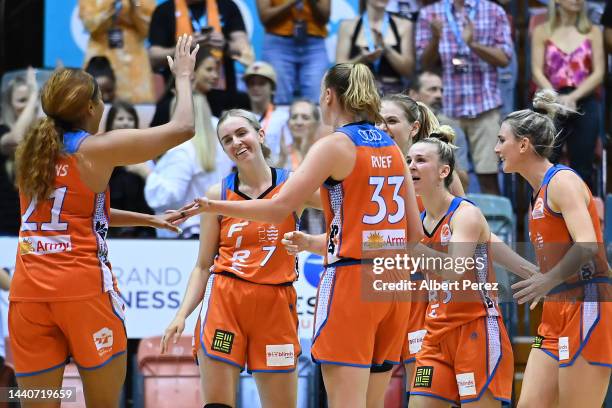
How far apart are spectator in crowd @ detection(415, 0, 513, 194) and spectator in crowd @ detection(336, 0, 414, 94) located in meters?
0.19

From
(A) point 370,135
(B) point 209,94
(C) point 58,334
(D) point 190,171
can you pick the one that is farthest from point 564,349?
(B) point 209,94

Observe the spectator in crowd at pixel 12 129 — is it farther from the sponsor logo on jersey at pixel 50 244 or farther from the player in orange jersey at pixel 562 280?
the player in orange jersey at pixel 562 280

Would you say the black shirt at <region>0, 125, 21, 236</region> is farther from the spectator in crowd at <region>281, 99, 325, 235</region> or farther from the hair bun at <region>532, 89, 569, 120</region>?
the hair bun at <region>532, 89, 569, 120</region>

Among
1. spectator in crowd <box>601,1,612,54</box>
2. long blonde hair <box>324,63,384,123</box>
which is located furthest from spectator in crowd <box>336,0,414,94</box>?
long blonde hair <box>324,63,384,123</box>

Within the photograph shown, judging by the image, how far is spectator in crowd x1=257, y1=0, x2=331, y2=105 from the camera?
8992 millimetres

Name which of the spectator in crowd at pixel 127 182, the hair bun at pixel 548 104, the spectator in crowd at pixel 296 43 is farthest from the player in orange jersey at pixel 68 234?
the spectator in crowd at pixel 296 43

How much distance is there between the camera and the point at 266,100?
8.81 meters

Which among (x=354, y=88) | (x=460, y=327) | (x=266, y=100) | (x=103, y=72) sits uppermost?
(x=103, y=72)

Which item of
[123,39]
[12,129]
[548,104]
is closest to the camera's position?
[548,104]

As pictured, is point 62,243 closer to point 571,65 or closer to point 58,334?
point 58,334

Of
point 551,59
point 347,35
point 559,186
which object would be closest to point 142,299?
point 347,35

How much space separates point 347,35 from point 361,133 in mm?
4919

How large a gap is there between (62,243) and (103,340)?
46 centimetres

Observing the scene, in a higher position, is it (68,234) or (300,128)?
(300,128)
